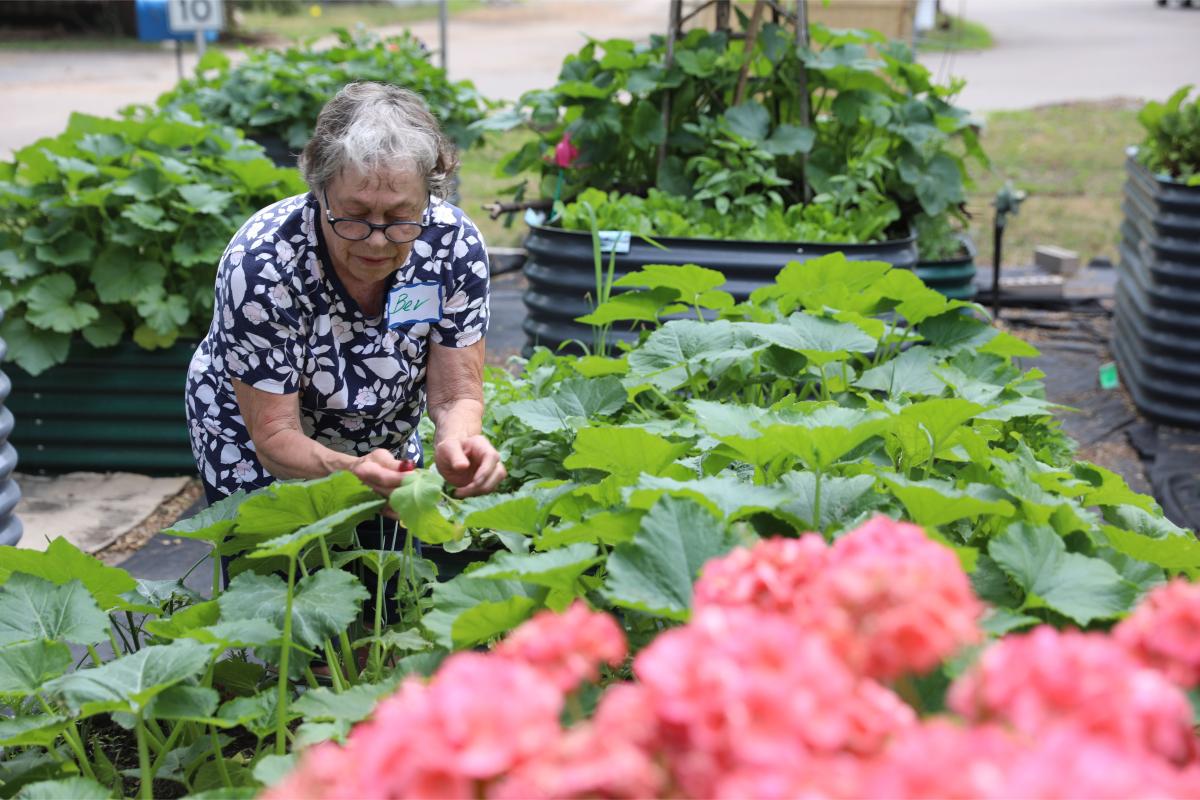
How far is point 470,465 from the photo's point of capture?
173 centimetres

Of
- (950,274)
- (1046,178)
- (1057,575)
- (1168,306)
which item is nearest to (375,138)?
(1057,575)

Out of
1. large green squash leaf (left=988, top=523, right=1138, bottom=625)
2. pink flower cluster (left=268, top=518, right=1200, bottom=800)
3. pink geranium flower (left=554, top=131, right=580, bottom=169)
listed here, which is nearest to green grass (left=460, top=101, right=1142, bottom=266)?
pink geranium flower (left=554, top=131, right=580, bottom=169)

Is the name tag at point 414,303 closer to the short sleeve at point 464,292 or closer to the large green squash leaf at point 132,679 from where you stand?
the short sleeve at point 464,292

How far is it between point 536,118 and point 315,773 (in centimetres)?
340

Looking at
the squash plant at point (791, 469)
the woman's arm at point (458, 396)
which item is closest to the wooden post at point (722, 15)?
the squash plant at point (791, 469)

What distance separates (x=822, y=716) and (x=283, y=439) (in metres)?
1.45

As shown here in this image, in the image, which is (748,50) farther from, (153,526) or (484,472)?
(484,472)

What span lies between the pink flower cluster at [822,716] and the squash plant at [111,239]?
3.10 metres

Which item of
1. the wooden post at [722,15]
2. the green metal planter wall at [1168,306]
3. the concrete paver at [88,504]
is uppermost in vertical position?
the wooden post at [722,15]

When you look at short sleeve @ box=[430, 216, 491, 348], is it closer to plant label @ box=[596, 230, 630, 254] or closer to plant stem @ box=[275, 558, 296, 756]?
plant stem @ box=[275, 558, 296, 756]

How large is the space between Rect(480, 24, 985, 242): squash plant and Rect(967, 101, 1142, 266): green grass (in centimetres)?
152

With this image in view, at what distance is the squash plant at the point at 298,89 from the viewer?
5.66 m

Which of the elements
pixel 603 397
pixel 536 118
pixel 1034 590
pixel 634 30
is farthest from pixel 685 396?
pixel 634 30

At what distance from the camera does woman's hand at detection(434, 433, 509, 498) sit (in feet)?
5.55
